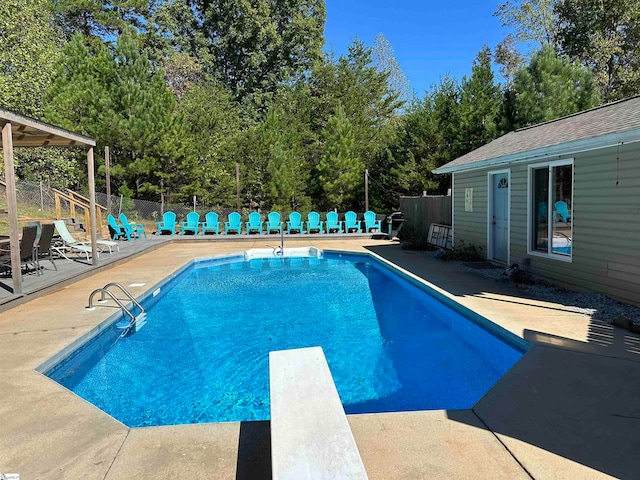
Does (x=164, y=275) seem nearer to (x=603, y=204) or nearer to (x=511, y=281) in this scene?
(x=511, y=281)

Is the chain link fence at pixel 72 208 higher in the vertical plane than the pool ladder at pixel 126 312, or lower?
higher

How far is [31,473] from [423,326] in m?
4.58

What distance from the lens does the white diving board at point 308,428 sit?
1786 mm

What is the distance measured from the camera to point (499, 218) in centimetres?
841

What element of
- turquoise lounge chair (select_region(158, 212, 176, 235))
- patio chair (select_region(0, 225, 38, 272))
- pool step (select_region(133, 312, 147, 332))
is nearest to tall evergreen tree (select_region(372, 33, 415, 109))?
turquoise lounge chair (select_region(158, 212, 176, 235))

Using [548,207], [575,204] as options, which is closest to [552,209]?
[548,207]

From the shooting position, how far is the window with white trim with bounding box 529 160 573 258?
6.25 metres

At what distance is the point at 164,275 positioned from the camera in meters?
7.90

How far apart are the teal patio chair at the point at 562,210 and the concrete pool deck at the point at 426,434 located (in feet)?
8.92

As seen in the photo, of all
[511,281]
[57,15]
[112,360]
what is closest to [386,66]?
[57,15]

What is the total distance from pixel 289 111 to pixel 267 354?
18031mm

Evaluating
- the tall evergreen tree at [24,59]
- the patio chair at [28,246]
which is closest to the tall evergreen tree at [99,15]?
the tall evergreen tree at [24,59]

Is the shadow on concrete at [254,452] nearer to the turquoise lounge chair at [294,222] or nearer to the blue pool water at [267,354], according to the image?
the blue pool water at [267,354]

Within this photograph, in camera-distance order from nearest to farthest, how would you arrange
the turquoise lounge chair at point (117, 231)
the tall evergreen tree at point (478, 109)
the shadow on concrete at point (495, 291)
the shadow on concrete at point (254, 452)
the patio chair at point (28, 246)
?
the shadow on concrete at point (254, 452) < the shadow on concrete at point (495, 291) < the patio chair at point (28, 246) < the turquoise lounge chair at point (117, 231) < the tall evergreen tree at point (478, 109)
